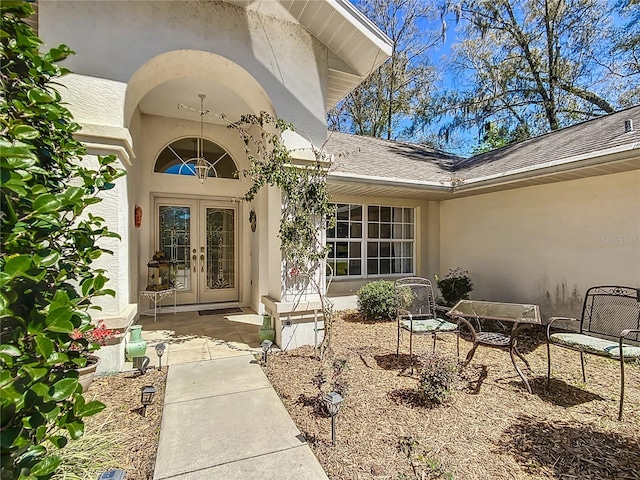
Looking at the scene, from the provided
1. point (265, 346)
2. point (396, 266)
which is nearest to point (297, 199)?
point (265, 346)

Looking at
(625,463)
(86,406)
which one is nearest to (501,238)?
(625,463)

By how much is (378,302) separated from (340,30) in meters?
5.32

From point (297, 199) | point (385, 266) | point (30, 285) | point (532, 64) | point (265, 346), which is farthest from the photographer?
point (532, 64)

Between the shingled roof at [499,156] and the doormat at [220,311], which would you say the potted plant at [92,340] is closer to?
the doormat at [220,311]

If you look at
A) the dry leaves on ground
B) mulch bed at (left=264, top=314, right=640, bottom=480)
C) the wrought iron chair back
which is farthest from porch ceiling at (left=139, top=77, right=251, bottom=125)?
the wrought iron chair back

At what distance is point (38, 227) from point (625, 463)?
442 cm

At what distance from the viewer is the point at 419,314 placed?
4.96 meters

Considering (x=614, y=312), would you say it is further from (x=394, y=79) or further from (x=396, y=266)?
(x=394, y=79)

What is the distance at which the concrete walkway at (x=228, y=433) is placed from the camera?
2.41 meters

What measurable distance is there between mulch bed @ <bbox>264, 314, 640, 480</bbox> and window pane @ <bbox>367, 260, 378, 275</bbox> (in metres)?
4.02

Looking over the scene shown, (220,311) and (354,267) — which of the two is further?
(354,267)

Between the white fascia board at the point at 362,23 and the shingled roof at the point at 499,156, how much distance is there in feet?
5.54

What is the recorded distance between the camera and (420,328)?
4.22m

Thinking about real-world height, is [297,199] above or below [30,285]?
above
